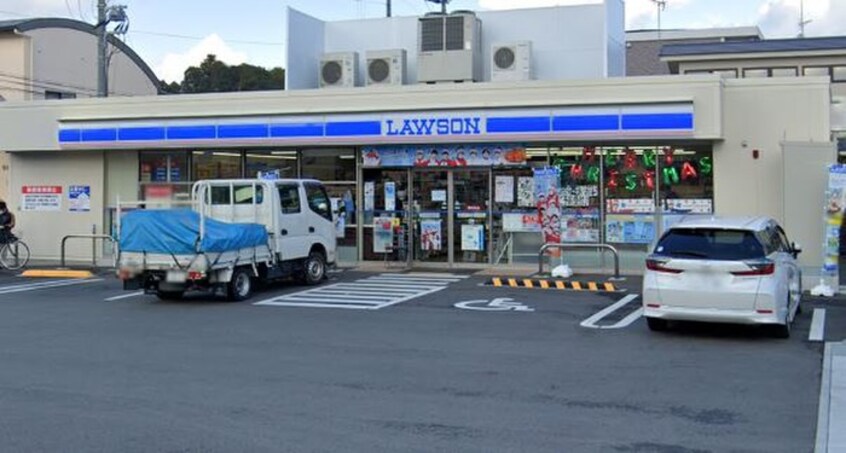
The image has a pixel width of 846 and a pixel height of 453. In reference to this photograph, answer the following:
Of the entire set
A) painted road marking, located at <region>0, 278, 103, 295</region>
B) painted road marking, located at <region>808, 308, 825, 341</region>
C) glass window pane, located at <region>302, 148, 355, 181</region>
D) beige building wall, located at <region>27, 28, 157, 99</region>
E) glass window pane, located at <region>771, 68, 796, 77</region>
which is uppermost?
beige building wall, located at <region>27, 28, 157, 99</region>

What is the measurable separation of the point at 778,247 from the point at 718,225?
122 centimetres

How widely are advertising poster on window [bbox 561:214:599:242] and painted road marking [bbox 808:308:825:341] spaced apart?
6565 millimetres

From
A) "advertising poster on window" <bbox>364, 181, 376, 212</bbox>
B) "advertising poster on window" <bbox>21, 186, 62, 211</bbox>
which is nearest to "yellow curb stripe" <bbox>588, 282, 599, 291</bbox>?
"advertising poster on window" <bbox>364, 181, 376, 212</bbox>

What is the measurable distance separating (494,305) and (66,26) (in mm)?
39111

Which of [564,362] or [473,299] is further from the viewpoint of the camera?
[473,299]

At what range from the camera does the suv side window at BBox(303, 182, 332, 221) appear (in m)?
18.0

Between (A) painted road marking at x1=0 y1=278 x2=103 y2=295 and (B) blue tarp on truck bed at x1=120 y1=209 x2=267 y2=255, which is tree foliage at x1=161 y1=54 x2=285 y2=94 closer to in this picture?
(A) painted road marking at x1=0 y1=278 x2=103 y2=295

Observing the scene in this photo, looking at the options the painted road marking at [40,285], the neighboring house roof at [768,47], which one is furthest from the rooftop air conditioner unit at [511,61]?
the painted road marking at [40,285]

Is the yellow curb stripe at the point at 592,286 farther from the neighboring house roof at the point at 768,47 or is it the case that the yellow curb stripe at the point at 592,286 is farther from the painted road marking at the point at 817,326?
the neighboring house roof at the point at 768,47

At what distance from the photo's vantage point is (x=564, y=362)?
9891 millimetres

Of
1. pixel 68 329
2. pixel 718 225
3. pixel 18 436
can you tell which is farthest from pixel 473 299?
pixel 18 436

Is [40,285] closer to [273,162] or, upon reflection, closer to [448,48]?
[273,162]

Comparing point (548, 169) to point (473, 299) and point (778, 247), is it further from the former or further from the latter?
point (778, 247)

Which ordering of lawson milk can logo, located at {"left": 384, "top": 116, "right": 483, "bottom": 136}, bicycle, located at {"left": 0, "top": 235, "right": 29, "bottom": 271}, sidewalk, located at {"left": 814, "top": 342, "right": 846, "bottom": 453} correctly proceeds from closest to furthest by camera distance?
1. sidewalk, located at {"left": 814, "top": 342, "right": 846, "bottom": 453}
2. lawson milk can logo, located at {"left": 384, "top": 116, "right": 483, "bottom": 136}
3. bicycle, located at {"left": 0, "top": 235, "right": 29, "bottom": 271}
